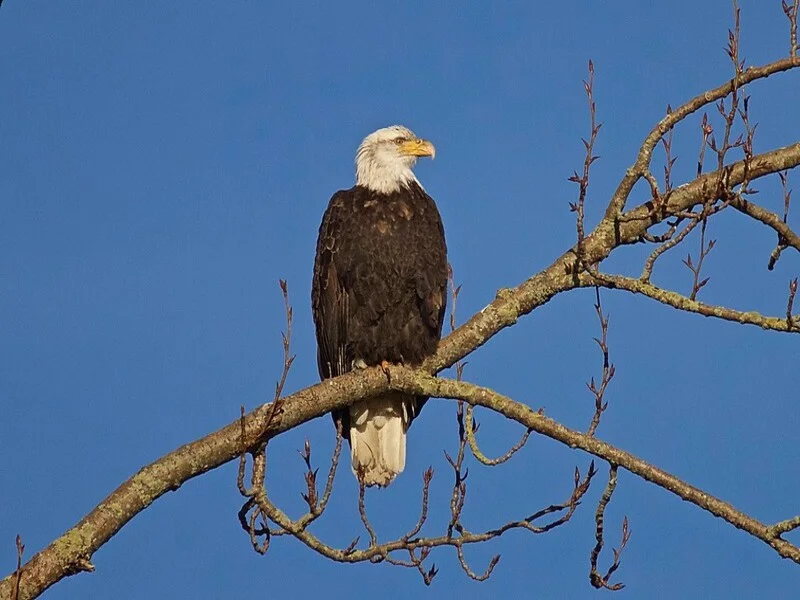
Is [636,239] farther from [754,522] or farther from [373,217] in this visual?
[373,217]

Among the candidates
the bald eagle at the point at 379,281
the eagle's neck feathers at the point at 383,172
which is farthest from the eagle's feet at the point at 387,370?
the eagle's neck feathers at the point at 383,172

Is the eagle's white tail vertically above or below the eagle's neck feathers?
below

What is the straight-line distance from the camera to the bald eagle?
18.5ft

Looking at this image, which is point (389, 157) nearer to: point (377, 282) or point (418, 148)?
point (418, 148)

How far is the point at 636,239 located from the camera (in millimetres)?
4621

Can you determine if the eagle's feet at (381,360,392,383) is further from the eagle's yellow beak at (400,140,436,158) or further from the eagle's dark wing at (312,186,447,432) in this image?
the eagle's yellow beak at (400,140,436,158)

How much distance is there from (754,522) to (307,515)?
150cm

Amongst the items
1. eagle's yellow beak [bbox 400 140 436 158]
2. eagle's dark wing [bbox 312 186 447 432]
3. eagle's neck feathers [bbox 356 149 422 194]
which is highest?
eagle's yellow beak [bbox 400 140 436 158]

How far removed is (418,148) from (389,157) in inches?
8.3

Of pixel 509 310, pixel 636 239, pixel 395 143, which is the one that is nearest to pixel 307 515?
pixel 509 310

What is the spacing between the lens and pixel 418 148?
6.32 metres

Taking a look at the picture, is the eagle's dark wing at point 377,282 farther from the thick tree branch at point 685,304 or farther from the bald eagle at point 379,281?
the thick tree branch at point 685,304

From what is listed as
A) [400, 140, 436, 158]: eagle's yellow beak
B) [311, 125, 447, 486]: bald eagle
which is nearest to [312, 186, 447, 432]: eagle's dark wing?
[311, 125, 447, 486]: bald eagle

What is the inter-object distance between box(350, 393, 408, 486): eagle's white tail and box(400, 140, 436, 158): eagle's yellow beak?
133cm
